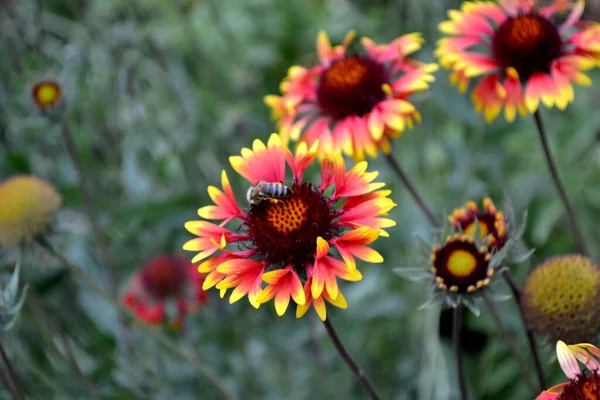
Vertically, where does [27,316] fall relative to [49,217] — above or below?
below

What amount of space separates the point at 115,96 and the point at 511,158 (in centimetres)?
127

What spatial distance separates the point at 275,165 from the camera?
103cm

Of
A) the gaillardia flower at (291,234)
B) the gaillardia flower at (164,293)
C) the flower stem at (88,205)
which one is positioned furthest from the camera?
the gaillardia flower at (164,293)

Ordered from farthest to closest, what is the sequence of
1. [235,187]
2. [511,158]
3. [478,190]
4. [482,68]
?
[511,158] < [235,187] < [478,190] < [482,68]

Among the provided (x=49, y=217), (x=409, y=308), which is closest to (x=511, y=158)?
(x=409, y=308)

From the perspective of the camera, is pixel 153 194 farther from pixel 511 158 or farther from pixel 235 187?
pixel 511 158

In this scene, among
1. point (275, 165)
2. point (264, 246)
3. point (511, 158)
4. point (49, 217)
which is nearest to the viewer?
point (264, 246)

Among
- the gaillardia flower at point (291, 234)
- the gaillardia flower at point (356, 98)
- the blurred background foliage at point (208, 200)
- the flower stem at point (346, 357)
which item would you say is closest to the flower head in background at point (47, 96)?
the blurred background foliage at point (208, 200)

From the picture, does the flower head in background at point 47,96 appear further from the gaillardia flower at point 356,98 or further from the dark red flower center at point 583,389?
the dark red flower center at point 583,389

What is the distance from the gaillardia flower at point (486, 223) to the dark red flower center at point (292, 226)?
0.70 ft

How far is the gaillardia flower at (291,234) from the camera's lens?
855 mm

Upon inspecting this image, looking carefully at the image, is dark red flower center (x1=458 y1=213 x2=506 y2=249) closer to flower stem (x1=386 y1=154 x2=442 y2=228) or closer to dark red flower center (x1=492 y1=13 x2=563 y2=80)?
flower stem (x1=386 y1=154 x2=442 y2=228)

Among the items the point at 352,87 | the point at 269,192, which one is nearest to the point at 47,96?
the point at 352,87

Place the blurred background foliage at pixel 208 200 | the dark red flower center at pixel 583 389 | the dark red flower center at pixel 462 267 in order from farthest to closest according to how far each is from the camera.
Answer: the blurred background foliage at pixel 208 200, the dark red flower center at pixel 462 267, the dark red flower center at pixel 583 389
